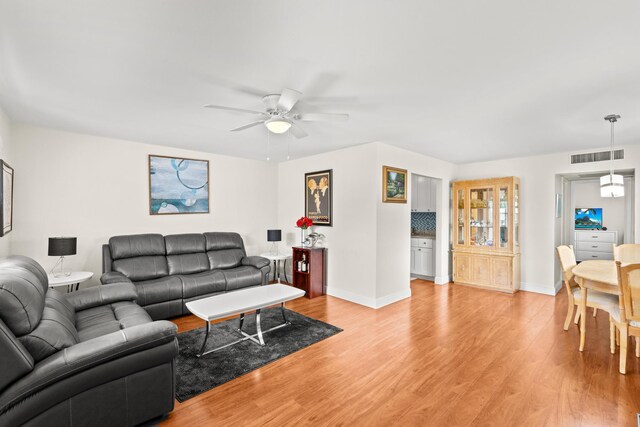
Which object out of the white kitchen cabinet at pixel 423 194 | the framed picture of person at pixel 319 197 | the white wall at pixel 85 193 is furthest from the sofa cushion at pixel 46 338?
the white kitchen cabinet at pixel 423 194

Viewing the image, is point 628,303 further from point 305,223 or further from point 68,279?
point 68,279

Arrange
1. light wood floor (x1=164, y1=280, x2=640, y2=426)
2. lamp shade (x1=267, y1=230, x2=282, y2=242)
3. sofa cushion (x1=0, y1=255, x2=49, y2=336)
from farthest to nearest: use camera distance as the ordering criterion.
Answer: lamp shade (x1=267, y1=230, x2=282, y2=242) → light wood floor (x1=164, y1=280, x2=640, y2=426) → sofa cushion (x1=0, y1=255, x2=49, y2=336)

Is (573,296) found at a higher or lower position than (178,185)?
lower

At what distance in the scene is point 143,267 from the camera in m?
4.09

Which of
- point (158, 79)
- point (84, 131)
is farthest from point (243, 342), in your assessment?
point (84, 131)

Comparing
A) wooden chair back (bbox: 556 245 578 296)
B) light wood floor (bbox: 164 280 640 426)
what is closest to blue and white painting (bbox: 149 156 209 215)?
light wood floor (bbox: 164 280 640 426)

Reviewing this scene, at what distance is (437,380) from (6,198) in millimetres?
4619

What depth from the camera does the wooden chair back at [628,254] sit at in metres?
3.79

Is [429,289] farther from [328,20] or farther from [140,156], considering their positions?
[140,156]

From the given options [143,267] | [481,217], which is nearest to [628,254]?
[481,217]

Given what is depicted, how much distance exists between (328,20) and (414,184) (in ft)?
16.9

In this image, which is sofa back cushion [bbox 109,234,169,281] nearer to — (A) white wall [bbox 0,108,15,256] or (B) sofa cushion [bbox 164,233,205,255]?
(B) sofa cushion [bbox 164,233,205,255]

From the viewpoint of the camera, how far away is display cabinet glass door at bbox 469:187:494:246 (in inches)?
218

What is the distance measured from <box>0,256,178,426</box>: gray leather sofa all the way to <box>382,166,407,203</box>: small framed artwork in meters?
3.42
